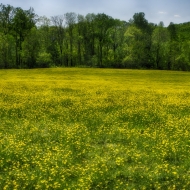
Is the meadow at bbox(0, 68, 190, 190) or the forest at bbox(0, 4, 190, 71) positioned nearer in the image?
the meadow at bbox(0, 68, 190, 190)

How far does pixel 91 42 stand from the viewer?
10431 cm

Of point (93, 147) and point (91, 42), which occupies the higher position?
point (91, 42)

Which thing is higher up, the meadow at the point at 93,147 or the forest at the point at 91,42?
the forest at the point at 91,42

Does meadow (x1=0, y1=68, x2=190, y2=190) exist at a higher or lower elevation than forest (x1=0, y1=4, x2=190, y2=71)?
lower

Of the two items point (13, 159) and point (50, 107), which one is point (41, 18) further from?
point (13, 159)

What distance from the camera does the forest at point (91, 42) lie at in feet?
291

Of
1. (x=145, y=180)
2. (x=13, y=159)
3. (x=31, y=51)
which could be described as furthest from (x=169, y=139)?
(x=31, y=51)

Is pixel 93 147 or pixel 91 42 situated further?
pixel 91 42

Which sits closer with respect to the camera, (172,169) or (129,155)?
(172,169)

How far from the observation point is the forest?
291 feet

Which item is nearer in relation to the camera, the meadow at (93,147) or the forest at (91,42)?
the meadow at (93,147)

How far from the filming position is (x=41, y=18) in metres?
98.7

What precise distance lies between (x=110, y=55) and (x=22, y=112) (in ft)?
287

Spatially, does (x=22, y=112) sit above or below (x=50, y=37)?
below
